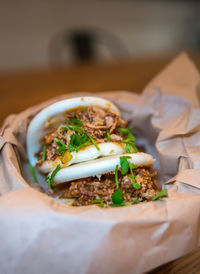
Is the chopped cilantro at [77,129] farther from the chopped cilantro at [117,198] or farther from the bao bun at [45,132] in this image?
the chopped cilantro at [117,198]

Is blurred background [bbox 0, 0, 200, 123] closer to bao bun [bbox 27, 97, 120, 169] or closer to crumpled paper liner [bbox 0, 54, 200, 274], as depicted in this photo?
bao bun [bbox 27, 97, 120, 169]

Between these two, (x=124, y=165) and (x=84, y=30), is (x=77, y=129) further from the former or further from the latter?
(x=84, y=30)

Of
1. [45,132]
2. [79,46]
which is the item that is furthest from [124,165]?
[79,46]

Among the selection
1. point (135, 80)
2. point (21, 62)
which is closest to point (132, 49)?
point (21, 62)

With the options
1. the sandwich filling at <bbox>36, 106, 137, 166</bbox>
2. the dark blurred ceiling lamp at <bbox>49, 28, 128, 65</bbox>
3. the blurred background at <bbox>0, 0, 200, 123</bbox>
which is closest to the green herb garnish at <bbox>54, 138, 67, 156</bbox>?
the sandwich filling at <bbox>36, 106, 137, 166</bbox>

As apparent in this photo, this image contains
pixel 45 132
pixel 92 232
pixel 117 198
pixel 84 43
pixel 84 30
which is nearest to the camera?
pixel 92 232
